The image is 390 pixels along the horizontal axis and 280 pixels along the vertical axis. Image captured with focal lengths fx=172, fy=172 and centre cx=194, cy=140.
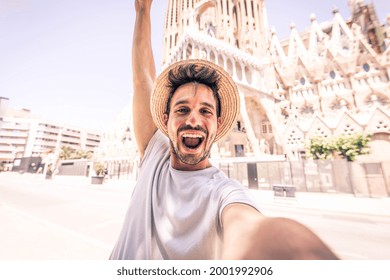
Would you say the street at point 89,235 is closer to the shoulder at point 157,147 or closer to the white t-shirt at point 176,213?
the white t-shirt at point 176,213

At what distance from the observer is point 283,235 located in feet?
2.07

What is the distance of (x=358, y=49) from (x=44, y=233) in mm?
31425

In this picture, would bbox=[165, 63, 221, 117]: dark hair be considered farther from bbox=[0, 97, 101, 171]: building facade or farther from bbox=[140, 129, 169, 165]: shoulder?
bbox=[0, 97, 101, 171]: building facade

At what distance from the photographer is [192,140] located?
3.49 ft

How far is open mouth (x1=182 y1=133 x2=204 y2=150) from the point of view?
105 centimetres

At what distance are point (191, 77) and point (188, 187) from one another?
718mm

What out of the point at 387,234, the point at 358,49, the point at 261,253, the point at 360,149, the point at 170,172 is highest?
the point at 358,49

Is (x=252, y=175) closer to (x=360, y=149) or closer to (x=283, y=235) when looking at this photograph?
(x=360, y=149)

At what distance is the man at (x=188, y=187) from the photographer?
699mm

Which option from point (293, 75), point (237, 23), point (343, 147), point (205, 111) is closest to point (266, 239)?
point (205, 111)

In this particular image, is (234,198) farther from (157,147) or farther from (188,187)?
(157,147)

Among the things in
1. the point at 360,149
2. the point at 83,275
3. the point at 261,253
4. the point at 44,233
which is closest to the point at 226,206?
the point at 261,253

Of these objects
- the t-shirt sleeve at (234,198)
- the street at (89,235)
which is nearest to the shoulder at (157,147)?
the t-shirt sleeve at (234,198)

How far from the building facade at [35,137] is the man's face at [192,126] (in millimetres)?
20246
